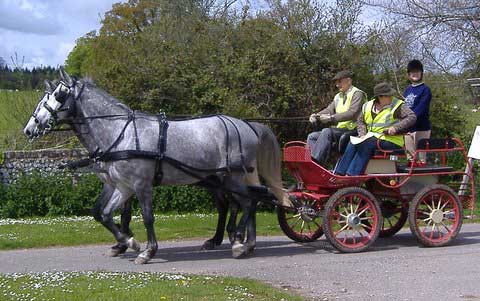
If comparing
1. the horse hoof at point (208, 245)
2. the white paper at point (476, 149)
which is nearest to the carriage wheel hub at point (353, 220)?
the horse hoof at point (208, 245)

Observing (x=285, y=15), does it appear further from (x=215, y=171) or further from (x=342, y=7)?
(x=215, y=171)

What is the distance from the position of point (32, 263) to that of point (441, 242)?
18.1ft

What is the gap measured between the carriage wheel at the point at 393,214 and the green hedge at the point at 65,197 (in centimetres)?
513

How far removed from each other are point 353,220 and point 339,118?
55.7 inches

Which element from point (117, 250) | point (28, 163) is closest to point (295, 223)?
point (117, 250)

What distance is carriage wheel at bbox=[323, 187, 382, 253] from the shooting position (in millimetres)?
10031

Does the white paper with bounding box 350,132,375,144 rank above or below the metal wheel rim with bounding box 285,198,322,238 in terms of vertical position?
above

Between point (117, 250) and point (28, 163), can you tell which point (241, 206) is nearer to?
point (117, 250)

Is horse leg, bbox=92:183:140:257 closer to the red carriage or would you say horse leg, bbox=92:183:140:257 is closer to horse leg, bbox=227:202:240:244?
horse leg, bbox=227:202:240:244

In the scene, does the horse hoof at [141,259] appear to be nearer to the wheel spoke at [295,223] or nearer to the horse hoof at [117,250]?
the horse hoof at [117,250]

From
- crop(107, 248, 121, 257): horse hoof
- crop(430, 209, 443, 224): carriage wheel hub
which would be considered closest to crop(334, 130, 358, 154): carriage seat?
crop(430, 209, 443, 224): carriage wheel hub

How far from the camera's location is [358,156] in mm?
10320

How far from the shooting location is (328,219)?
9977mm

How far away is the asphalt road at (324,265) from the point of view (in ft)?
26.0
